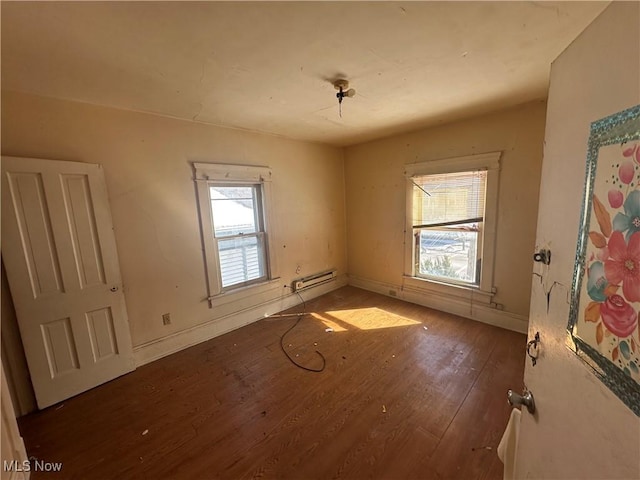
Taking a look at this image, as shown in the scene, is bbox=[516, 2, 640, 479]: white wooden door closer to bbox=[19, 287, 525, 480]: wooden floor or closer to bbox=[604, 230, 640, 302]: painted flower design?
bbox=[604, 230, 640, 302]: painted flower design

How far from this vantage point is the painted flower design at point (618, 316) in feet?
1.73

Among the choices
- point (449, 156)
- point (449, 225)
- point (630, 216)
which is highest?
Answer: point (449, 156)

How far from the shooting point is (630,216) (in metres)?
0.53

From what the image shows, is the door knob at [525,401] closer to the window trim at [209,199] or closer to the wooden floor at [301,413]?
the wooden floor at [301,413]

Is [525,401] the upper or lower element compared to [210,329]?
upper

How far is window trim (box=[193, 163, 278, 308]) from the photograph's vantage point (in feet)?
9.27

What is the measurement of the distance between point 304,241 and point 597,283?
11.2 feet

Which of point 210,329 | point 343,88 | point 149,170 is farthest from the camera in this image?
point 210,329

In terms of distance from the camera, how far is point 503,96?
2.37 metres

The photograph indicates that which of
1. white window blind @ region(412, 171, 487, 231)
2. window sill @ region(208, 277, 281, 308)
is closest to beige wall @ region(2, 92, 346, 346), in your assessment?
window sill @ region(208, 277, 281, 308)

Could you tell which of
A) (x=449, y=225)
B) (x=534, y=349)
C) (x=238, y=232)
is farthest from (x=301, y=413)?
(x=449, y=225)

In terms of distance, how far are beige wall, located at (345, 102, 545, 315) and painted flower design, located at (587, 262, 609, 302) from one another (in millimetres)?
2519

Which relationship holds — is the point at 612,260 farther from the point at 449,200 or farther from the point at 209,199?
the point at 209,199

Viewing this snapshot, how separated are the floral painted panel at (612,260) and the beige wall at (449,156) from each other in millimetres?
2492
